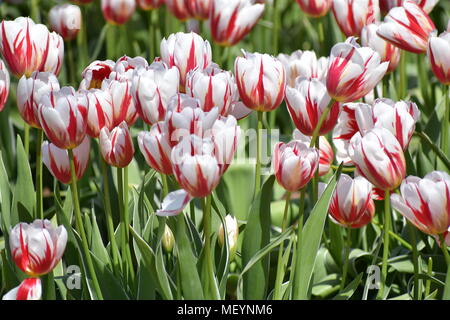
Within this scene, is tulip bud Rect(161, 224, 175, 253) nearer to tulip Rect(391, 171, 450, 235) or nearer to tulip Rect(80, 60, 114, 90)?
tulip Rect(80, 60, 114, 90)

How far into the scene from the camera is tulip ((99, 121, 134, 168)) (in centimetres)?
114

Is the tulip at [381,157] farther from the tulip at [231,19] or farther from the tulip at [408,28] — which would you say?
the tulip at [231,19]

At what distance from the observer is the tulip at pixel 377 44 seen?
4.91 feet

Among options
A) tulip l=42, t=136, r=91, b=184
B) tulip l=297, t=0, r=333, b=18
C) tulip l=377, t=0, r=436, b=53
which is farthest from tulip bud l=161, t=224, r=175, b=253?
tulip l=297, t=0, r=333, b=18

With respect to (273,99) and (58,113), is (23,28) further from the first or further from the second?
(273,99)

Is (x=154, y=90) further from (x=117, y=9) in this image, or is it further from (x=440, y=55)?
(x=117, y=9)

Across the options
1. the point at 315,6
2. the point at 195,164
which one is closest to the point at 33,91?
the point at 195,164

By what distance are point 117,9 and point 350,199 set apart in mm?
1115

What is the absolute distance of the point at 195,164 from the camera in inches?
38.2

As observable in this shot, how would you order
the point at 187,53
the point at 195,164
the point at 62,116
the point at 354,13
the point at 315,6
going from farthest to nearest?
1. the point at 315,6
2. the point at 354,13
3. the point at 187,53
4. the point at 62,116
5. the point at 195,164

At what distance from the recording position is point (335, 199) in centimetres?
129

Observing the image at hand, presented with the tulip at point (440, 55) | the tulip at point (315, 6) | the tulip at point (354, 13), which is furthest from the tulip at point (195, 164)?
the tulip at point (315, 6)
